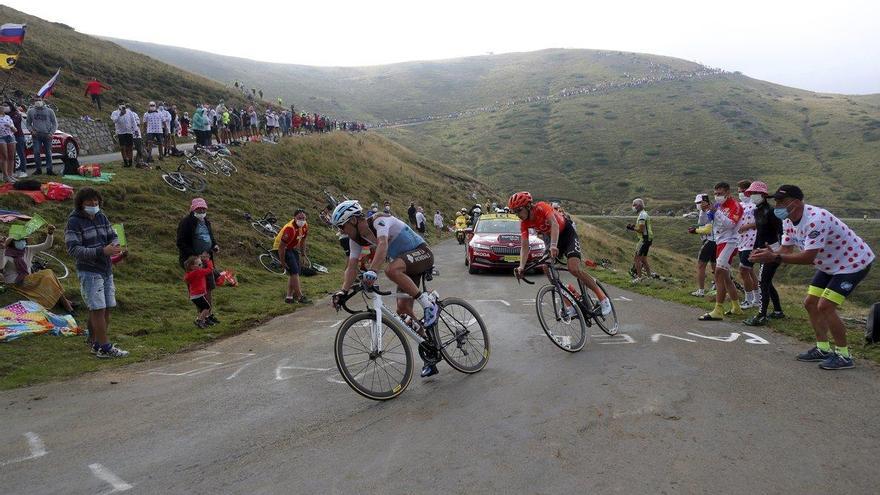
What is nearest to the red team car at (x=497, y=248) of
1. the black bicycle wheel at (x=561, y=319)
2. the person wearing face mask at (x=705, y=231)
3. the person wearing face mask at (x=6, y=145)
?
the person wearing face mask at (x=705, y=231)

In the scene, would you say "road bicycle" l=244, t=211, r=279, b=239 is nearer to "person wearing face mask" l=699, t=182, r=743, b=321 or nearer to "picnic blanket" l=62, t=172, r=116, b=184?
"picnic blanket" l=62, t=172, r=116, b=184

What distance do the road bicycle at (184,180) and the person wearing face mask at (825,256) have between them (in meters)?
18.3

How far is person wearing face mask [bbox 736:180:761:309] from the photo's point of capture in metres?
9.96

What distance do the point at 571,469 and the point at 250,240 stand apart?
51.5 feet

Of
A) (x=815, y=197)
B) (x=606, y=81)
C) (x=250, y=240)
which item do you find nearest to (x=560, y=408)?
(x=250, y=240)

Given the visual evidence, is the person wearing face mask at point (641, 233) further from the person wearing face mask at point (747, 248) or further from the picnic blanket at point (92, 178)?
the picnic blanket at point (92, 178)

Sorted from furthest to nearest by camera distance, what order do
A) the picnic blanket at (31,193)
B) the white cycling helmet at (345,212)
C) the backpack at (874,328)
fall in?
the picnic blanket at (31,193) < the backpack at (874,328) < the white cycling helmet at (345,212)

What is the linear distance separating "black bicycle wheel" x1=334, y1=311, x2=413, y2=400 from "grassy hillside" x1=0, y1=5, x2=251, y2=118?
28.7 meters

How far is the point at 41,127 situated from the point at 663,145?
8195 cm

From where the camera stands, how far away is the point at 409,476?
4141mm

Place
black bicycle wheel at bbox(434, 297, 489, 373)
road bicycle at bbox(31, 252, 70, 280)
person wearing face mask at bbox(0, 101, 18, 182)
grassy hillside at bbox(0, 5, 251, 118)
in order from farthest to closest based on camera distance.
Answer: grassy hillside at bbox(0, 5, 251, 118), person wearing face mask at bbox(0, 101, 18, 182), road bicycle at bbox(31, 252, 70, 280), black bicycle wheel at bbox(434, 297, 489, 373)

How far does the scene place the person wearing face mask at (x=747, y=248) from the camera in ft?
32.7

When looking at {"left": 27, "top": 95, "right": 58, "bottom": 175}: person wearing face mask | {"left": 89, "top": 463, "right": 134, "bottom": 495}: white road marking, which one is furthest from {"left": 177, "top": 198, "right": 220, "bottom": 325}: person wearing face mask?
{"left": 27, "top": 95, "right": 58, "bottom": 175}: person wearing face mask

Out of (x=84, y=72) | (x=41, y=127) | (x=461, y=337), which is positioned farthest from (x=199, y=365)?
(x=84, y=72)
